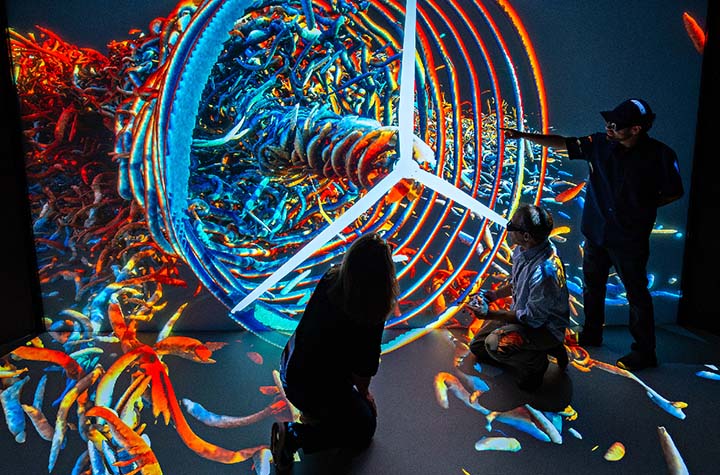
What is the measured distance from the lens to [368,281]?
7.84 ft

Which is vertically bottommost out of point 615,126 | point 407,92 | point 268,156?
point 268,156

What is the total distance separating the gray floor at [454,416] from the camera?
2.69m

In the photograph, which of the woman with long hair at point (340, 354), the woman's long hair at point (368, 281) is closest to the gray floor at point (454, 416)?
the woman with long hair at point (340, 354)

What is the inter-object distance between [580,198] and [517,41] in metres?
1.26

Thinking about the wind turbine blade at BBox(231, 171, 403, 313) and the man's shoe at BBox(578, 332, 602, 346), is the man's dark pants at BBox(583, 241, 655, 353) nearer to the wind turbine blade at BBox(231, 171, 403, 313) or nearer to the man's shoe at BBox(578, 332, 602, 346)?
the man's shoe at BBox(578, 332, 602, 346)

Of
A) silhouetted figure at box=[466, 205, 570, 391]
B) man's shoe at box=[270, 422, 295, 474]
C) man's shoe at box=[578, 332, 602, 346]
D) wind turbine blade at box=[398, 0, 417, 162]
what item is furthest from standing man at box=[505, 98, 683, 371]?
man's shoe at box=[270, 422, 295, 474]

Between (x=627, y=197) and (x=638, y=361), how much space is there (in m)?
1.09

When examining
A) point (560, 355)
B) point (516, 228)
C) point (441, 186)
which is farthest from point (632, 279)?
point (441, 186)

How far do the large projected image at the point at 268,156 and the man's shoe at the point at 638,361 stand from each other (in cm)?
8

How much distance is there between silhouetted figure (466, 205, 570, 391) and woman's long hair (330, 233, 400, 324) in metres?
1.12

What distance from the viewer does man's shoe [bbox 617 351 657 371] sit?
365 cm

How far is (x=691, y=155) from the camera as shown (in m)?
4.27

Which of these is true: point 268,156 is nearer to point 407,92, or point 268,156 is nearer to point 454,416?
point 407,92

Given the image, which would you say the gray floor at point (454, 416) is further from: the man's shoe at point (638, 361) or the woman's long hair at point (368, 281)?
the woman's long hair at point (368, 281)
